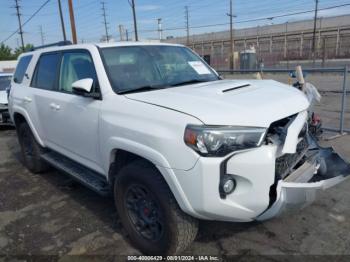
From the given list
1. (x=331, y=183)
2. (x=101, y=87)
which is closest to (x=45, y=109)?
(x=101, y=87)

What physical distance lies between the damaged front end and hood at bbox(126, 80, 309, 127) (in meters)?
0.13

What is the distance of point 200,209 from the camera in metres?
2.38

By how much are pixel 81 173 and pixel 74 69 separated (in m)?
1.20

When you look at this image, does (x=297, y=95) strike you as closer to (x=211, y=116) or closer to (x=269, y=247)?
(x=211, y=116)

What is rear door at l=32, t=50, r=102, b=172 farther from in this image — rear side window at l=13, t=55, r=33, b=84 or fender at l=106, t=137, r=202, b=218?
rear side window at l=13, t=55, r=33, b=84

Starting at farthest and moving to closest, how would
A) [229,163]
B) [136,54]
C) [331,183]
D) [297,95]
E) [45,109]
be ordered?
[45,109], [136,54], [297,95], [331,183], [229,163]

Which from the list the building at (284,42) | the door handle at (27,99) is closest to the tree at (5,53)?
the building at (284,42)

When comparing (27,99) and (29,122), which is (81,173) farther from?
(27,99)

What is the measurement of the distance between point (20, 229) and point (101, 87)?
1.86 meters

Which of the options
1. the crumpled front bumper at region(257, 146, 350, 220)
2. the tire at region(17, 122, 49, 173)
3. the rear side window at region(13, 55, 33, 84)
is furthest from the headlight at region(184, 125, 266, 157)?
the rear side window at region(13, 55, 33, 84)

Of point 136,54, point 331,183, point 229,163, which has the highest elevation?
point 136,54

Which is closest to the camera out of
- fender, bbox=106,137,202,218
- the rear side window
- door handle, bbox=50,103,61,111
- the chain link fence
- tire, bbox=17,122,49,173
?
fender, bbox=106,137,202,218

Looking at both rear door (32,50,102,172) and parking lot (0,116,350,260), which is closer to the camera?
parking lot (0,116,350,260)

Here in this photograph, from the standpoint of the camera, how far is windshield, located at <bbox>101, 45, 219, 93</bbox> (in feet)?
10.7
